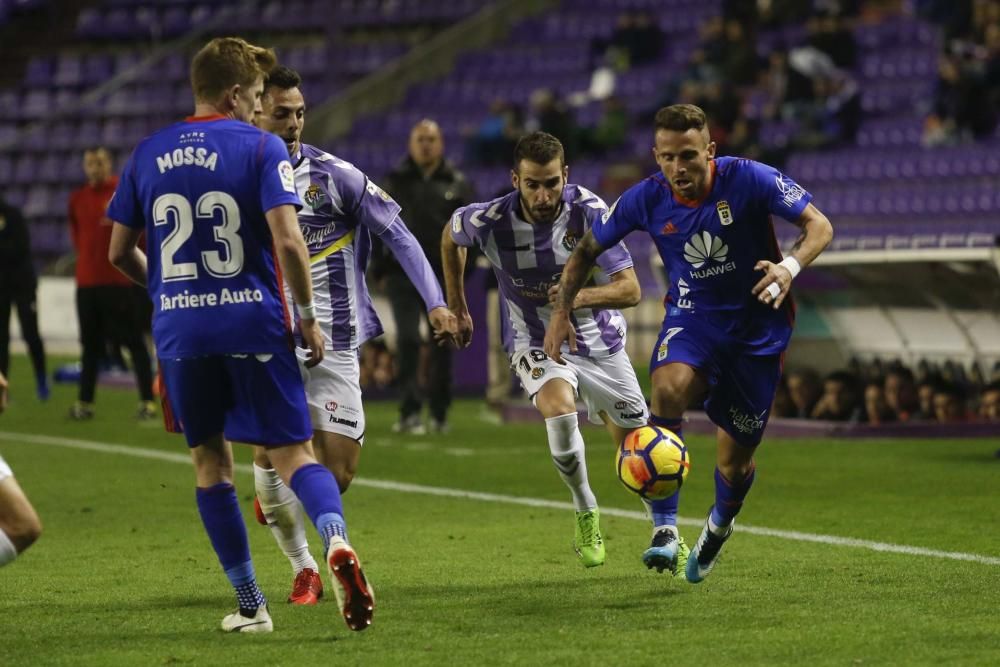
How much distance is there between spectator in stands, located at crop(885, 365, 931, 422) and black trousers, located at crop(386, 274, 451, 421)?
3.52m

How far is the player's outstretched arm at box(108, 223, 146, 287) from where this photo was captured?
6.07 m

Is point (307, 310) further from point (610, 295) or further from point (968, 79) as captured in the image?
point (968, 79)

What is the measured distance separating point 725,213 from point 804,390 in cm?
788

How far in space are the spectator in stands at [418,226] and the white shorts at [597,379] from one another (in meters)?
5.87

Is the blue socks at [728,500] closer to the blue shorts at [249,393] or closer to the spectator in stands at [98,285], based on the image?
the blue shorts at [249,393]

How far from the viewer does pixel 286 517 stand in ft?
22.9

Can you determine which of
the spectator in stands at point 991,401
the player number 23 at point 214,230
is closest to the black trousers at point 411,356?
the spectator in stands at point 991,401

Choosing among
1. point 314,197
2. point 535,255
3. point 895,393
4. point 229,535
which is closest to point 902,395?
point 895,393

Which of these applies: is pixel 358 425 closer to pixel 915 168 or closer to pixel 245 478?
pixel 245 478

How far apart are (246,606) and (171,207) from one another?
1399mm

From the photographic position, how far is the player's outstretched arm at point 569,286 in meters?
7.38

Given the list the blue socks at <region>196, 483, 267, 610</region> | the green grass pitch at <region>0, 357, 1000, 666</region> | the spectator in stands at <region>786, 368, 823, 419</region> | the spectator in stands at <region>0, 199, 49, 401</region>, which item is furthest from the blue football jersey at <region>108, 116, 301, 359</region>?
the spectator in stands at <region>0, 199, 49, 401</region>

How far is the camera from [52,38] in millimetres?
33000

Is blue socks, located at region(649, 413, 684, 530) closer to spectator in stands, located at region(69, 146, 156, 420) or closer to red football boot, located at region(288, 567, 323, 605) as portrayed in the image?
red football boot, located at region(288, 567, 323, 605)
